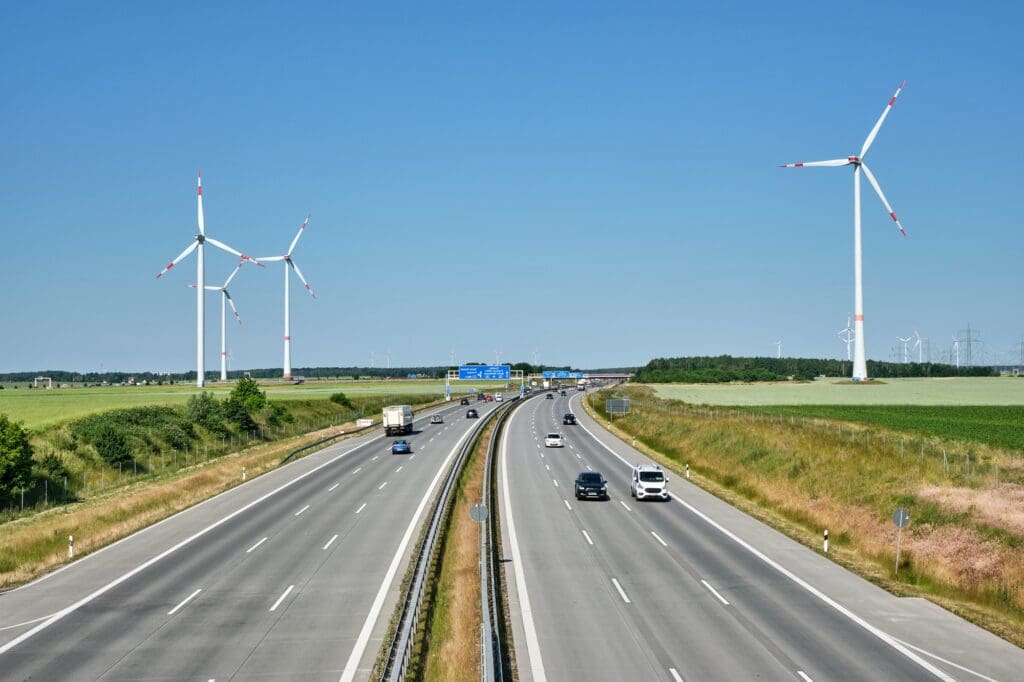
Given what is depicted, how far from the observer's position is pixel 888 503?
36781 millimetres

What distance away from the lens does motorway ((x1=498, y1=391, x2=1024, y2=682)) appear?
19.3 metres

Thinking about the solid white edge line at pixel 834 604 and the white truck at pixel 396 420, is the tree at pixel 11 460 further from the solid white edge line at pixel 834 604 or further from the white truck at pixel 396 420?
the white truck at pixel 396 420

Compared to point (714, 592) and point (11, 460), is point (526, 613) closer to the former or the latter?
point (714, 592)

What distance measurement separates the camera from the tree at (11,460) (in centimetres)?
4631

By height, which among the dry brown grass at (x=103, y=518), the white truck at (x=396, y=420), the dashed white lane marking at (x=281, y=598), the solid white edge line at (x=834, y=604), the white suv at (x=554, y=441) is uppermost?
the white truck at (x=396, y=420)

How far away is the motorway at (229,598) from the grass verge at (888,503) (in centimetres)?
1725

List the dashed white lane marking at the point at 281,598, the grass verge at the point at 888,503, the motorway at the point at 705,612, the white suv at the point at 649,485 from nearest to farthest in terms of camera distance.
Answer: the motorway at the point at 705,612, the dashed white lane marking at the point at 281,598, the grass verge at the point at 888,503, the white suv at the point at 649,485

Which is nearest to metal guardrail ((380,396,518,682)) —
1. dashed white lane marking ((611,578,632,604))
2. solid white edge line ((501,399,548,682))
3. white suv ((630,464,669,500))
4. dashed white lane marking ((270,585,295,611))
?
solid white edge line ((501,399,548,682))

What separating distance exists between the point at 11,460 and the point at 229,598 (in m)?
28.5

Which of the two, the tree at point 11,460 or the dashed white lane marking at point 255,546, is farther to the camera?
→ the tree at point 11,460

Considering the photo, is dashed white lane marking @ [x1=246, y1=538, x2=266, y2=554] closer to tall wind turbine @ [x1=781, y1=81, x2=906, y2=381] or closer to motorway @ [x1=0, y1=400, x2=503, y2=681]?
motorway @ [x1=0, y1=400, x2=503, y2=681]

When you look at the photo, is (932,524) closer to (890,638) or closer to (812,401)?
(890,638)

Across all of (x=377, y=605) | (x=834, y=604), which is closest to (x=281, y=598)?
(x=377, y=605)

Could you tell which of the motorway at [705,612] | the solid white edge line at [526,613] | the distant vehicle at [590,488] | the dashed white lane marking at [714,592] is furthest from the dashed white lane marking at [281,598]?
the distant vehicle at [590,488]
